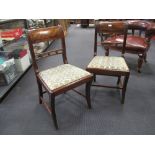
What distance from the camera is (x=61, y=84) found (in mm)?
1369

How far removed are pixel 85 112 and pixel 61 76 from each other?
56 cm

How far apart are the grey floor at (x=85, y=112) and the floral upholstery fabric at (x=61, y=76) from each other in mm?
487

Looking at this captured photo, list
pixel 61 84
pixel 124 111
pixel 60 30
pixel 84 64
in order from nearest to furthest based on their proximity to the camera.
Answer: pixel 61 84, pixel 60 30, pixel 124 111, pixel 84 64

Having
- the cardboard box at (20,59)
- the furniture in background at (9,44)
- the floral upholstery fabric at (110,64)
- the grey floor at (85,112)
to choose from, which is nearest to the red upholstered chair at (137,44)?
the grey floor at (85,112)

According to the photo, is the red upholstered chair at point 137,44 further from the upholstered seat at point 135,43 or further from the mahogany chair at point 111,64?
the mahogany chair at point 111,64

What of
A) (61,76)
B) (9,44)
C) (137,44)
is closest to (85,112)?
(61,76)

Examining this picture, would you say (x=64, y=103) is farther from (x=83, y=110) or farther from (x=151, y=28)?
(x=151, y=28)

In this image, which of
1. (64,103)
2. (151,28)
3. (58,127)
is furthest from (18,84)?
(151,28)

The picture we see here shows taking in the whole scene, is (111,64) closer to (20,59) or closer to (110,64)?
(110,64)

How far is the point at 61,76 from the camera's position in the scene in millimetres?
1484

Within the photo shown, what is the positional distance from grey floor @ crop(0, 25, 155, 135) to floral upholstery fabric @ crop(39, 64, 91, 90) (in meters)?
0.49

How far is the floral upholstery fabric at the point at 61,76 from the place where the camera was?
1382 mm

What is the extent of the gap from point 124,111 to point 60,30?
1183mm

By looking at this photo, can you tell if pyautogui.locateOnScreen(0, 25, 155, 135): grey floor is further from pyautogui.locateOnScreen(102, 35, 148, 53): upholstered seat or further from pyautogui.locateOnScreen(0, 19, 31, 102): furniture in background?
pyautogui.locateOnScreen(102, 35, 148, 53): upholstered seat
